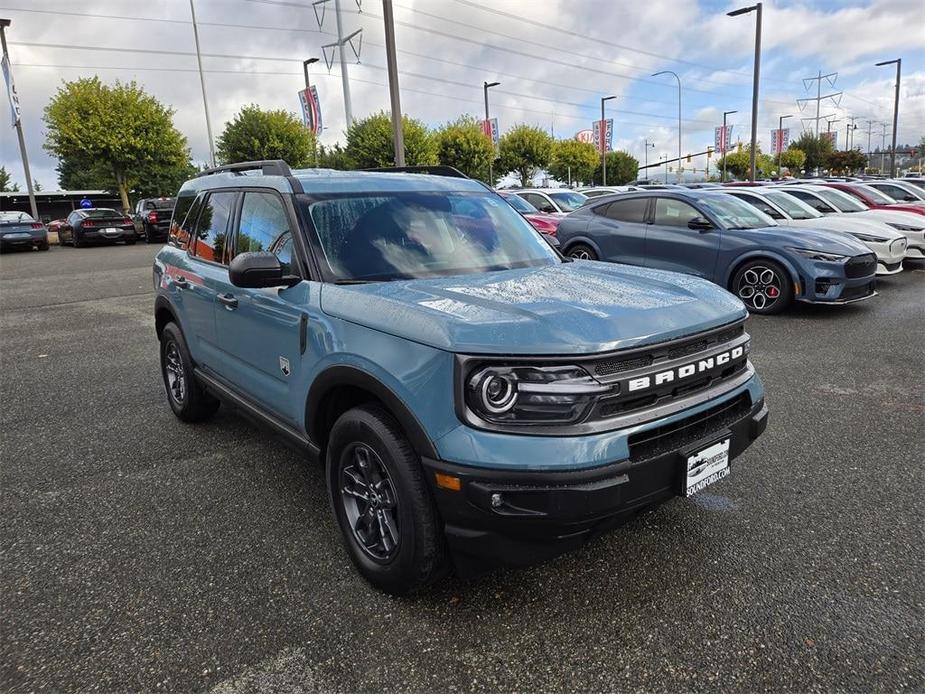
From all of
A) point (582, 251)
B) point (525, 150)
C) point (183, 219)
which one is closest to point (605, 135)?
point (525, 150)

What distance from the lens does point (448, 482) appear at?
7.28 feet

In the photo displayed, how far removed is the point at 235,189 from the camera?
12.8 ft

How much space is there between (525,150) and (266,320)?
152ft

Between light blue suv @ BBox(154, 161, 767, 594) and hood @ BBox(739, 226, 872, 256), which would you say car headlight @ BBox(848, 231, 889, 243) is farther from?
light blue suv @ BBox(154, 161, 767, 594)

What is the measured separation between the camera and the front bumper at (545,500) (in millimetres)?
2143

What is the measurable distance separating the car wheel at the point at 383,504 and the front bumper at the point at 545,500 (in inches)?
4.1

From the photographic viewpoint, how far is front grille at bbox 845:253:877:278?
7992 millimetres

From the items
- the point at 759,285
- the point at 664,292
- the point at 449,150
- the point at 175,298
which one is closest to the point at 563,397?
the point at 664,292

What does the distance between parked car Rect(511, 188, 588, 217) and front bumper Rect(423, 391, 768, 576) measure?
44.9 feet

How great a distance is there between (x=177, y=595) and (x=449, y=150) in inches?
1530

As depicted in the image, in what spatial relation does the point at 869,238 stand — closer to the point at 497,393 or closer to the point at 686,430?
the point at 686,430

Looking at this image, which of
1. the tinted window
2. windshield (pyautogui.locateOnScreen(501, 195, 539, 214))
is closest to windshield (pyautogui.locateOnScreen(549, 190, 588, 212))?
windshield (pyautogui.locateOnScreen(501, 195, 539, 214))

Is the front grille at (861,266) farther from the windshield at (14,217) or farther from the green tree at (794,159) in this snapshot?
the green tree at (794,159)

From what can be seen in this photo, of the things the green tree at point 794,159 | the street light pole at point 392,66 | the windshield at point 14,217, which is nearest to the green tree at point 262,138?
the windshield at point 14,217
